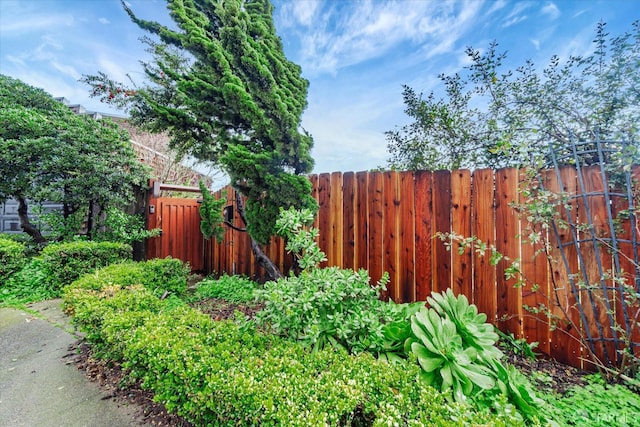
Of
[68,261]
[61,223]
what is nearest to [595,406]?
[68,261]

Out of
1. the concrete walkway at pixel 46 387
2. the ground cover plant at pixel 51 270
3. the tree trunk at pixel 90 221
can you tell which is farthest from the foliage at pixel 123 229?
the concrete walkway at pixel 46 387

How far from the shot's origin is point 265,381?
1.18 metres

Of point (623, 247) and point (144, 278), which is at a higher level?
point (623, 247)

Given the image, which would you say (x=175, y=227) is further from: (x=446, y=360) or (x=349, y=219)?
(x=446, y=360)

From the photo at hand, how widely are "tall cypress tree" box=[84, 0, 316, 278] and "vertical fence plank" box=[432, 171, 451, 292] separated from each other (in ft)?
4.24

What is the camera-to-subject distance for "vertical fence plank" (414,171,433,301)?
8.84 feet

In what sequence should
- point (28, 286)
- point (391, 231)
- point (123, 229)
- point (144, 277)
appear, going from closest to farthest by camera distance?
1. point (391, 231)
2. point (144, 277)
3. point (28, 286)
4. point (123, 229)

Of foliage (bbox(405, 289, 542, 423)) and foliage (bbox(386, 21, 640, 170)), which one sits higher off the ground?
foliage (bbox(386, 21, 640, 170))

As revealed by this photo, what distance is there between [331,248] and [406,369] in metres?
2.05

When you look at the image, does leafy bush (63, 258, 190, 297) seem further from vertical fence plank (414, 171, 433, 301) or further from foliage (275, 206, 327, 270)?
vertical fence plank (414, 171, 433, 301)

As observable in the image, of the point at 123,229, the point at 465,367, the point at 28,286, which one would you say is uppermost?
the point at 123,229

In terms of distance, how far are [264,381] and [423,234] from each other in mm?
2079

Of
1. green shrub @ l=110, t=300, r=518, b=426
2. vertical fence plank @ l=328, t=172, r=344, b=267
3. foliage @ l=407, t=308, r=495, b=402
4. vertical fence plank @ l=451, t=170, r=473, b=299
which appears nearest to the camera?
green shrub @ l=110, t=300, r=518, b=426

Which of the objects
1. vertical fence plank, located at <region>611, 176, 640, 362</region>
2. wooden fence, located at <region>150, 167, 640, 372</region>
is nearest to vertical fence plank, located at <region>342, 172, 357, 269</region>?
wooden fence, located at <region>150, 167, 640, 372</region>
